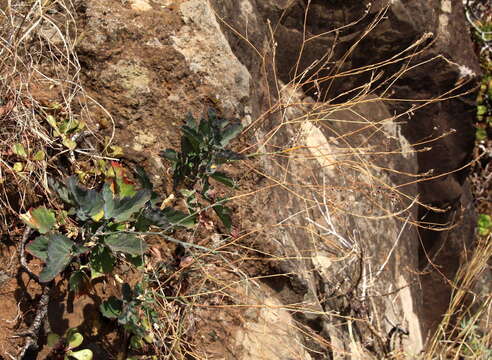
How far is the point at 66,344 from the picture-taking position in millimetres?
1499

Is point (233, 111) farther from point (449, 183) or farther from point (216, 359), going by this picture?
point (449, 183)

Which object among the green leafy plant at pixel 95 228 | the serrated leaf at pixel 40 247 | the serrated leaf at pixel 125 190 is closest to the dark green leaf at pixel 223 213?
the green leafy plant at pixel 95 228

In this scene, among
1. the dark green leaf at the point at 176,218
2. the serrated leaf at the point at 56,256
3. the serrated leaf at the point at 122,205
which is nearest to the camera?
the serrated leaf at the point at 56,256

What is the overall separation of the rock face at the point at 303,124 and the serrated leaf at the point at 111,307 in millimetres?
351

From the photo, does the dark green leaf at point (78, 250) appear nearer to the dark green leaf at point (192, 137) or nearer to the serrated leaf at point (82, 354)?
the serrated leaf at point (82, 354)

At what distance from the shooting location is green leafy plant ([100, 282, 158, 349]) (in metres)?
1.51

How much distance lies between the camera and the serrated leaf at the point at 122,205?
1420mm

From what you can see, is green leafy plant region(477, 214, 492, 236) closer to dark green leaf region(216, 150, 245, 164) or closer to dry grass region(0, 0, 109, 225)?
dark green leaf region(216, 150, 245, 164)

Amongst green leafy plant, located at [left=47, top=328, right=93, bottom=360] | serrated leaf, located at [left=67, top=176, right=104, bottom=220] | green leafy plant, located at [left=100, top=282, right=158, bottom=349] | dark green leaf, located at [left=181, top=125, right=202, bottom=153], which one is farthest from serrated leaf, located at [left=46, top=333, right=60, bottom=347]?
dark green leaf, located at [left=181, top=125, right=202, bottom=153]

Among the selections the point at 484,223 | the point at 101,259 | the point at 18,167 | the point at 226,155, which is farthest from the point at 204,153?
the point at 484,223

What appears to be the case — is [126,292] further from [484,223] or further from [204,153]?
[484,223]

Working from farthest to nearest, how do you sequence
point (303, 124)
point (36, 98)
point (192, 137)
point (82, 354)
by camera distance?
point (303, 124) < point (36, 98) < point (192, 137) < point (82, 354)

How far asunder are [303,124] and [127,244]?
4.14ft

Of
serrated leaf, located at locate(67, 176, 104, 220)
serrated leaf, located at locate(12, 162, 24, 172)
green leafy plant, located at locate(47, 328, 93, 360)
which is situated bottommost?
green leafy plant, located at locate(47, 328, 93, 360)
